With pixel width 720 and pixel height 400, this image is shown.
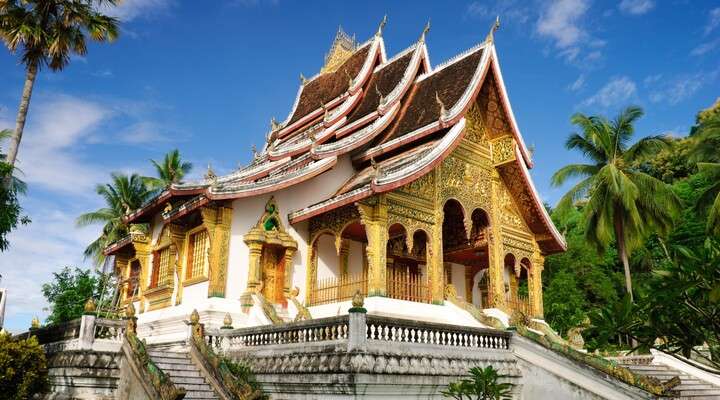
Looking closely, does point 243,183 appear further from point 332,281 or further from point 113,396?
point 113,396

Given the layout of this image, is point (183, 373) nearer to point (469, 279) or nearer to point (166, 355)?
Result: point (166, 355)

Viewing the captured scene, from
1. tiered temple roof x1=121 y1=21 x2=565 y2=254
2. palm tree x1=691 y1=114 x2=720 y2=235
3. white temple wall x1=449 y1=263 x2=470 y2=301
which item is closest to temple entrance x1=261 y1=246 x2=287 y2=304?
tiered temple roof x1=121 y1=21 x2=565 y2=254

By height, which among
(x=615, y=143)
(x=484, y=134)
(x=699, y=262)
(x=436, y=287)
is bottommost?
(x=699, y=262)

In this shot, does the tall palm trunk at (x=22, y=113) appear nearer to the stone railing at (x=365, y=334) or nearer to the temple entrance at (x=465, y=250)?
the stone railing at (x=365, y=334)

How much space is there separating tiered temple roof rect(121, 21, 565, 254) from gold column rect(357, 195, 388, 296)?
1.56ft

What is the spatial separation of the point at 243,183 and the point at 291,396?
17.7ft

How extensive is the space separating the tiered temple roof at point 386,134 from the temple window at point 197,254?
0.61 metres

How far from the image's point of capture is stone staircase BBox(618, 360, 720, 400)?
37.8ft

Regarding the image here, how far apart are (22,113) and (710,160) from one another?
21014mm

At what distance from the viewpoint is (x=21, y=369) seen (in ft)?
28.3

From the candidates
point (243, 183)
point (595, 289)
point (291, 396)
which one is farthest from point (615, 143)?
point (291, 396)

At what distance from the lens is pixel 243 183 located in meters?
11.9

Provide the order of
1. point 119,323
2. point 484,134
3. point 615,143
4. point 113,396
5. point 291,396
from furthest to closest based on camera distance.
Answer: point 615,143 → point 484,134 → point 119,323 → point 113,396 → point 291,396

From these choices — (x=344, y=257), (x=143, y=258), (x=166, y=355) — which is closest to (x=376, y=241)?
(x=344, y=257)
